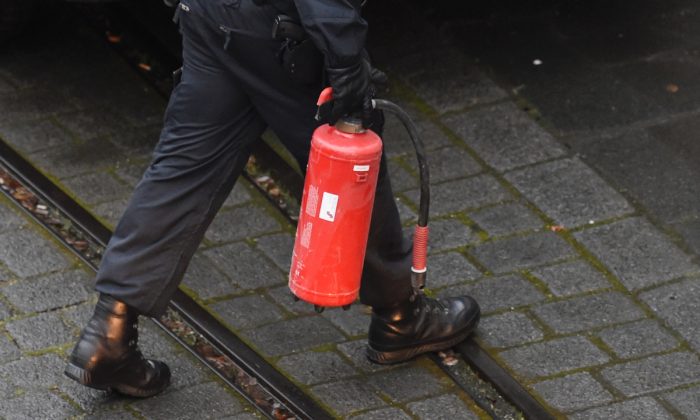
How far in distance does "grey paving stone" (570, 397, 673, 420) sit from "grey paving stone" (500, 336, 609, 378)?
24 centimetres

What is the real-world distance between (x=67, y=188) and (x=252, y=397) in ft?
4.91

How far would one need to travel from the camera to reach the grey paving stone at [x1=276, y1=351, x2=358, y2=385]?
5125 millimetres

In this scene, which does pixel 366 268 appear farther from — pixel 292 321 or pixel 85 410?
pixel 85 410

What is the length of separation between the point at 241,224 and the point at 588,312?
141cm

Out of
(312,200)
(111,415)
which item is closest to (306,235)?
(312,200)

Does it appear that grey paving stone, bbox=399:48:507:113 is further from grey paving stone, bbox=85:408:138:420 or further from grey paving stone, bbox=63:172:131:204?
grey paving stone, bbox=85:408:138:420

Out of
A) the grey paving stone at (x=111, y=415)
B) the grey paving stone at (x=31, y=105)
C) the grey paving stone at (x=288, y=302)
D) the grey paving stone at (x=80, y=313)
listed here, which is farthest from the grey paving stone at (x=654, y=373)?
the grey paving stone at (x=31, y=105)

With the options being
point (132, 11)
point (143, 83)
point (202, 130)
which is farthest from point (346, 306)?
point (132, 11)

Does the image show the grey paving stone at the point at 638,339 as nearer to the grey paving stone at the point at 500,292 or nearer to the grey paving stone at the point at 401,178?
the grey paving stone at the point at 500,292

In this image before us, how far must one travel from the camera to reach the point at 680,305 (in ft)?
18.1

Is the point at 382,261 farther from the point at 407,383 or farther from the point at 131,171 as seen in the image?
the point at 131,171

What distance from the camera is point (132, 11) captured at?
23.9ft

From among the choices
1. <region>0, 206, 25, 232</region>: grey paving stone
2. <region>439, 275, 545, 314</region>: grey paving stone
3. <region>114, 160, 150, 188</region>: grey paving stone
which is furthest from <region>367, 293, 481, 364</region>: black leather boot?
→ <region>0, 206, 25, 232</region>: grey paving stone

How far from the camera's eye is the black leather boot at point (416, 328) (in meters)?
5.16
